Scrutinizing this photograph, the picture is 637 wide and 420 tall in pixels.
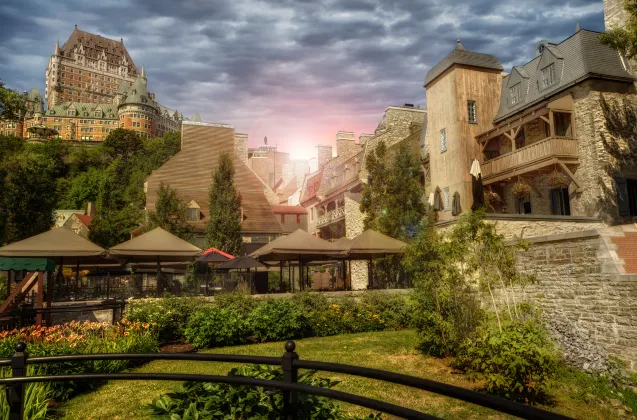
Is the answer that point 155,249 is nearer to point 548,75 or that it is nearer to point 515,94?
point 548,75

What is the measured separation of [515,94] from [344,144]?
21.8 m

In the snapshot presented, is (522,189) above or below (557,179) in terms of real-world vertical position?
below

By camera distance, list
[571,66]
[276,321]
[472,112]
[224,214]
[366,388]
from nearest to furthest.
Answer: [366,388] < [276,321] < [571,66] < [472,112] < [224,214]

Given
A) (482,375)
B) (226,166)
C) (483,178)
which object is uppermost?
(226,166)

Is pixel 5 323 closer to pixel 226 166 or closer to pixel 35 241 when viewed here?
pixel 35 241

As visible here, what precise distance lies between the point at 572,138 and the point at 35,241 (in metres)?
22.3

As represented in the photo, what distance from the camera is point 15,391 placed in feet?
10.4

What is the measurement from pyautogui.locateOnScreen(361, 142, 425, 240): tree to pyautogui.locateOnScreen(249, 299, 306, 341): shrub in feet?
43.7

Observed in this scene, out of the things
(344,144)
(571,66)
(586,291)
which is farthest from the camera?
(344,144)

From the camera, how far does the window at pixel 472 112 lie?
2750 cm

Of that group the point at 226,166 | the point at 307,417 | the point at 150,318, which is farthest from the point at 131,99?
the point at 307,417

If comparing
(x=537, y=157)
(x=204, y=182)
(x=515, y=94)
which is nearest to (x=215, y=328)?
(x=537, y=157)

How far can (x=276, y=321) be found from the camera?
1459cm

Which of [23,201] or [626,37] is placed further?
[23,201]
